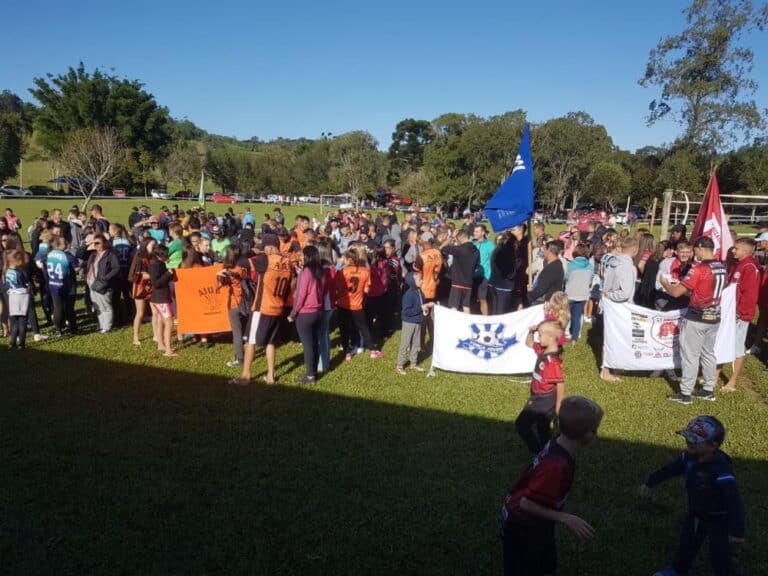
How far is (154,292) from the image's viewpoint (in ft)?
29.7

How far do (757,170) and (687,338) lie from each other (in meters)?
48.7

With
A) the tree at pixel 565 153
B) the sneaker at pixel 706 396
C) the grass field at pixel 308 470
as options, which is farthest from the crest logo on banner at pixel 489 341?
the tree at pixel 565 153

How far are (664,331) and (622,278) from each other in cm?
101

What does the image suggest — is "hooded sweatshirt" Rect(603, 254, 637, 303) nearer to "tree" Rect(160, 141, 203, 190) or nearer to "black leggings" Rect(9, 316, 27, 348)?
"black leggings" Rect(9, 316, 27, 348)

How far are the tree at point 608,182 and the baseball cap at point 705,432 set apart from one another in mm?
61255

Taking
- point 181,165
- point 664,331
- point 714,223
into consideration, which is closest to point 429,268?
point 664,331

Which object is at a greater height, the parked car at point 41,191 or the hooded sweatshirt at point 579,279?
the parked car at point 41,191

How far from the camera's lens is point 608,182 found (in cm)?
5981

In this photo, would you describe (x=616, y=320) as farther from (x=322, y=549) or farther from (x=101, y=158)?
(x=101, y=158)

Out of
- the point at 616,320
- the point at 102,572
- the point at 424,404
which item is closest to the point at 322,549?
the point at 102,572

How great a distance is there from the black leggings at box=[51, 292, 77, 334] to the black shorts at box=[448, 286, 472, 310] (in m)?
6.96

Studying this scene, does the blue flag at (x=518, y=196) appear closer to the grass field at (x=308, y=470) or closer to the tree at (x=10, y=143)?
the grass field at (x=308, y=470)

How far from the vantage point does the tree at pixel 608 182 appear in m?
59.4

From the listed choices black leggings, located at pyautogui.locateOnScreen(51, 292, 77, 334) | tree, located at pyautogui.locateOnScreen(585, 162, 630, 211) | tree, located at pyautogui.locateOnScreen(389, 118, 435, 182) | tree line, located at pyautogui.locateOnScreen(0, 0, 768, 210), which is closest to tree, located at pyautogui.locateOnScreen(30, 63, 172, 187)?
tree line, located at pyautogui.locateOnScreen(0, 0, 768, 210)
